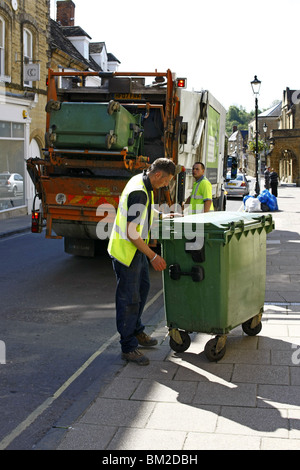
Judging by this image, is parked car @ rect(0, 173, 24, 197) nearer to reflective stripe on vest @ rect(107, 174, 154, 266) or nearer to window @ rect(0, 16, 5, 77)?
window @ rect(0, 16, 5, 77)

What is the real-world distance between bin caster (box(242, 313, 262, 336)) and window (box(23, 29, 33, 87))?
55.4 feet

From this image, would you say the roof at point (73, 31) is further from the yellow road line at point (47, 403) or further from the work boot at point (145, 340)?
the work boot at point (145, 340)

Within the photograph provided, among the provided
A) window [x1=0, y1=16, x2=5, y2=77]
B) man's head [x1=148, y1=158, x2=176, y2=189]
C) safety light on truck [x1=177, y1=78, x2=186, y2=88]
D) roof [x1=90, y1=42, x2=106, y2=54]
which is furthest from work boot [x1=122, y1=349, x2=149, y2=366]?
roof [x1=90, y1=42, x2=106, y2=54]

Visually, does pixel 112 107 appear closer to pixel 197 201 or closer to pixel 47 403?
pixel 197 201

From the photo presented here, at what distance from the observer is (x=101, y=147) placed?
8.61 metres

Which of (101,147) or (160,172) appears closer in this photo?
(160,172)

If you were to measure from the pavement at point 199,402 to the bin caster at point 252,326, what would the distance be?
0.08 metres

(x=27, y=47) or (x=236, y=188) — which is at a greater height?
(x=27, y=47)

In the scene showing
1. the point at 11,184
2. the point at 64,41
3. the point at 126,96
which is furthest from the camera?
the point at 64,41

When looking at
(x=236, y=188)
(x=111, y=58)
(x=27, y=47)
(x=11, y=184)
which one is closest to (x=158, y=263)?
(x=11, y=184)

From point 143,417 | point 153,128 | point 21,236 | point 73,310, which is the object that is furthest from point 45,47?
point 143,417

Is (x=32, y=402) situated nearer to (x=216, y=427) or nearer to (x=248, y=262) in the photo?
(x=216, y=427)

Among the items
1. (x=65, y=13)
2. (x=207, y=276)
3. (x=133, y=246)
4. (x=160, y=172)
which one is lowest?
(x=207, y=276)

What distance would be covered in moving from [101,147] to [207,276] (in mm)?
3939
